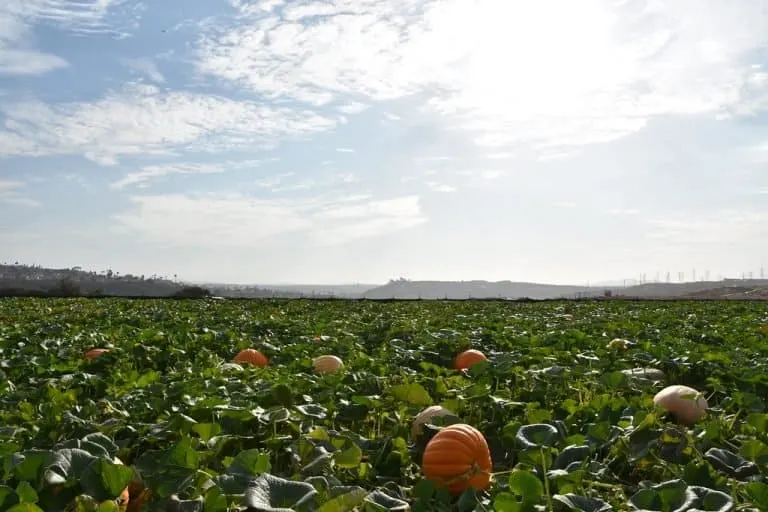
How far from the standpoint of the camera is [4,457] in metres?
2.68

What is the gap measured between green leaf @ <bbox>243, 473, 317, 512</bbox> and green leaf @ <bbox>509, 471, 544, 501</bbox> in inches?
30.1

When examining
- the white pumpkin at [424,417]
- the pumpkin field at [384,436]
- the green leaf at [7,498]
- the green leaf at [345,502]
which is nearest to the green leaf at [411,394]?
the pumpkin field at [384,436]

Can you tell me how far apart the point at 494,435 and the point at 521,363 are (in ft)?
9.35

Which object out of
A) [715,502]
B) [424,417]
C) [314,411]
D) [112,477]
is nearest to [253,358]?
[314,411]

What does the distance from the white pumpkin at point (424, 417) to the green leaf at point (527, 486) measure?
→ 1.34m

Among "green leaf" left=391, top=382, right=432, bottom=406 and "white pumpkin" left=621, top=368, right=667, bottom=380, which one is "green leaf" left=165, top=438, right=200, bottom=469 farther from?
"white pumpkin" left=621, top=368, right=667, bottom=380

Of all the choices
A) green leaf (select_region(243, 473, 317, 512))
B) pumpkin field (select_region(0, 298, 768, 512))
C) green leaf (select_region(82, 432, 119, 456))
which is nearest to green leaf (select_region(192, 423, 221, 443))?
pumpkin field (select_region(0, 298, 768, 512))

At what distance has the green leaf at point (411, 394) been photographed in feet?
14.3

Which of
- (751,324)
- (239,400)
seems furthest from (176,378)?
(751,324)

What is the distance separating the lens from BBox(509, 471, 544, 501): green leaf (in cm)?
231

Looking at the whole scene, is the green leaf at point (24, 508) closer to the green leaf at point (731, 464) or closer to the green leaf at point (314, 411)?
the green leaf at point (314, 411)

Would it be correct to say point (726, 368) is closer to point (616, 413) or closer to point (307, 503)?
point (616, 413)

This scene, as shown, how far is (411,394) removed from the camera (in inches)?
172

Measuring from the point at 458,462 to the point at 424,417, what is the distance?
0.79 metres
